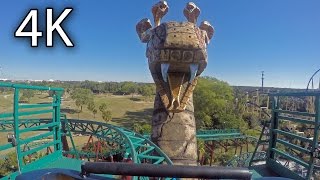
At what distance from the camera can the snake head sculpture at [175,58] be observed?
5707mm

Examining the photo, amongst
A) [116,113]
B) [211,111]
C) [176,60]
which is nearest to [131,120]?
[116,113]

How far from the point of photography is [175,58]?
5.79 metres

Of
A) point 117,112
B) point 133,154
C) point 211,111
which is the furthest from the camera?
point 117,112

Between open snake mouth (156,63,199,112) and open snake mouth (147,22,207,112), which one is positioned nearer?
open snake mouth (147,22,207,112)

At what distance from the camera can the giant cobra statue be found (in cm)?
574

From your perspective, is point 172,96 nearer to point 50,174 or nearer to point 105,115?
point 50,174

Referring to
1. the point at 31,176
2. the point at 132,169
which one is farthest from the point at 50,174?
the point at 132,169

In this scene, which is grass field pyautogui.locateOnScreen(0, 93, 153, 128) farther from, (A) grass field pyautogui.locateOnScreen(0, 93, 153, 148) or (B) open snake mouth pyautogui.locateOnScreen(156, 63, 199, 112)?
(B) open snake mouth pyautogui.locateOnScreen(156, 63, 199, 112)

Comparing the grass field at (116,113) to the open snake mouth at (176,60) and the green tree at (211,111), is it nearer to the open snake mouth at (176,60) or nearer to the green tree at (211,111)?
the green tree at (211,111)

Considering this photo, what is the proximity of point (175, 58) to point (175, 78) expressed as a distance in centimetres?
59

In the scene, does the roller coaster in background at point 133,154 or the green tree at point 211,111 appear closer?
the roller coaster in background at point 133,154

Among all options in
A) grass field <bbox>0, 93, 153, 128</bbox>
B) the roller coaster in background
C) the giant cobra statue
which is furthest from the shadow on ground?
the giant cobra statue

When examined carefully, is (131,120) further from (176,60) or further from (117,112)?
(176,60)

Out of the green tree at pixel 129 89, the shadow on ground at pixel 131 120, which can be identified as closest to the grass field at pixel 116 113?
the shadow on ground at pixel 131 120
